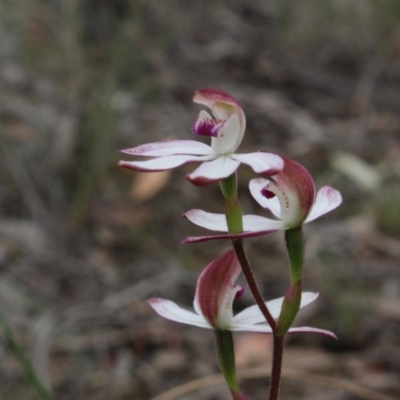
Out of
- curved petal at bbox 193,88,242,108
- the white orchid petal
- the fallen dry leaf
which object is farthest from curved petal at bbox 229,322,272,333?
the fallen dry leaf

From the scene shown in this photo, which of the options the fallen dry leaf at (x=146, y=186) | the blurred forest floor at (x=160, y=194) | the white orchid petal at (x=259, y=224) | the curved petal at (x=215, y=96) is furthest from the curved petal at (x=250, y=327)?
the fallen dry leaf at (x=146, y=186)

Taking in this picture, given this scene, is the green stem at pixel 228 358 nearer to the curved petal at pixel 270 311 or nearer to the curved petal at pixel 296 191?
the curved petal at pixel 270 311

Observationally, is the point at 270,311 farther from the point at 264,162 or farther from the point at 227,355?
the point at 264,162

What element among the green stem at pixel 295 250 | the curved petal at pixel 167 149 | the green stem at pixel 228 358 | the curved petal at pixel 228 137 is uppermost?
the curved petal at pixel 228 137

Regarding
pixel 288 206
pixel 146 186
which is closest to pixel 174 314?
pixel 288 206

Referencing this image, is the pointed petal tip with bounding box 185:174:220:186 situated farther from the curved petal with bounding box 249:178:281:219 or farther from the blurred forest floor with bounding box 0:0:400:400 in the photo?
the blurred forest floor with bounding box 0:0:400:400
